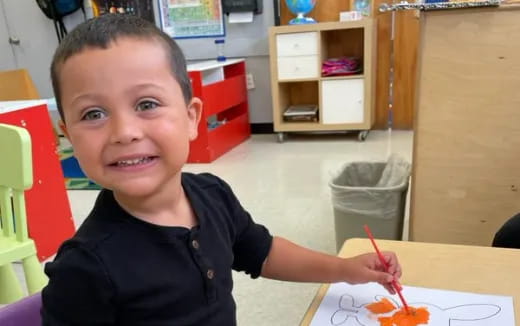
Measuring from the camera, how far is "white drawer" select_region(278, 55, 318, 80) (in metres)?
3.25

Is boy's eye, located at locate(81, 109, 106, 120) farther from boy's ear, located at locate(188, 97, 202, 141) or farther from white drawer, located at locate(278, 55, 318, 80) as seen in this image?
white drawer, located at locate(278, 55, 318, 80)

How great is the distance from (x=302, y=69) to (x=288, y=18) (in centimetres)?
57

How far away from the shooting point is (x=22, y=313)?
65 cm

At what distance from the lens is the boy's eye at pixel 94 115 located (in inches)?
20.1

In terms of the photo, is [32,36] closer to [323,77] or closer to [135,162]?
[323,77]

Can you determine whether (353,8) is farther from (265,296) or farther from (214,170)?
(265,296)

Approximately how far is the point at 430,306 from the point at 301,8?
301 cm

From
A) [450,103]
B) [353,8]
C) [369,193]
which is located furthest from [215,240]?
[353,8]

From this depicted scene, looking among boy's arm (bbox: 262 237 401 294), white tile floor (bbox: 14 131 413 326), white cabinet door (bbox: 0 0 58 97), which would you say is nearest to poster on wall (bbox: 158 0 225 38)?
white tile floor (bbox: 14 131 413 326)

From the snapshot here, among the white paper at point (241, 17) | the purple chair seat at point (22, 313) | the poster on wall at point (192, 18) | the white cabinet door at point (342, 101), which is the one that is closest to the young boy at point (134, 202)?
the purple chair seat at point (22, 313)

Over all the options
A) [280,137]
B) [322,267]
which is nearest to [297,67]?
[280,137]

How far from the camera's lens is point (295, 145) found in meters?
3.38

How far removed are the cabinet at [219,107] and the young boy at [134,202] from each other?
7.60ft

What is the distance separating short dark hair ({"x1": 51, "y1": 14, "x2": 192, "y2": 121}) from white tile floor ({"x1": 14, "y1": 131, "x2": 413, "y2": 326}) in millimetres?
1035
